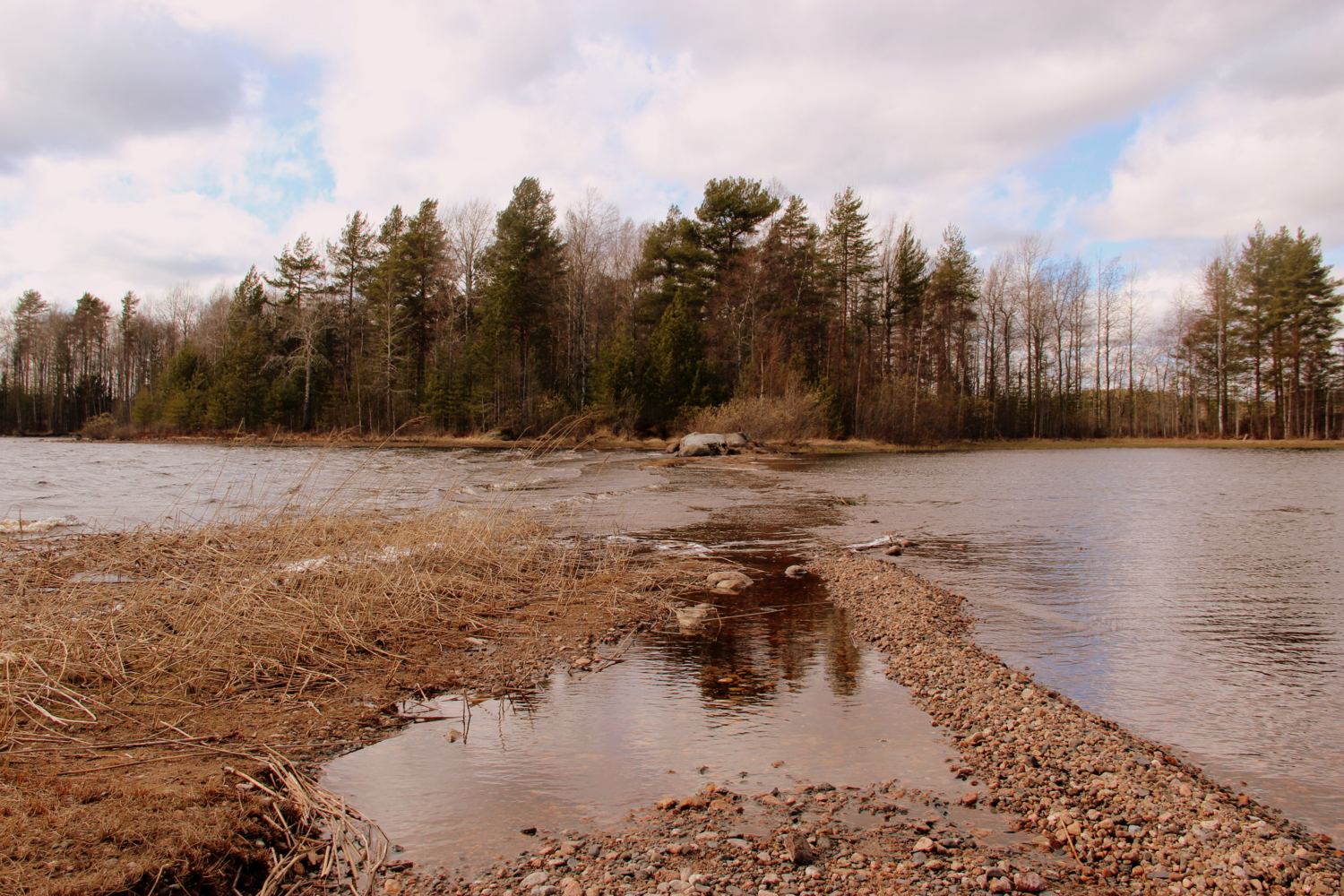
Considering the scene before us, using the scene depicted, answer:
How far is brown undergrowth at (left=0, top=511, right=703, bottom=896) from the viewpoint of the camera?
2764 mm

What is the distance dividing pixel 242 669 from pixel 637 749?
2.67 metres

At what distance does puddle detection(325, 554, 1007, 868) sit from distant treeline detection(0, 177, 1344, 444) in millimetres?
32990

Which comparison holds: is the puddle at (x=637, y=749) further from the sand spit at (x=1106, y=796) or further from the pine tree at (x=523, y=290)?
the pine tree at (x=523, y=290)

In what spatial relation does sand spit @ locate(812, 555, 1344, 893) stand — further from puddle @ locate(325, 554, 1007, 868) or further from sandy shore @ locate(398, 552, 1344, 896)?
puddle @ locate(325, 554, 1007, 868)

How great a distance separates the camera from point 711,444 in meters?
33.7

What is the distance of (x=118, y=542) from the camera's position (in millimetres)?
8609

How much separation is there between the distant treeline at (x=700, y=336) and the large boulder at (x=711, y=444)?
2892mm

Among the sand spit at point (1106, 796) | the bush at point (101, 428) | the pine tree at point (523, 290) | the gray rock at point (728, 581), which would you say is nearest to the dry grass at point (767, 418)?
the pine tree at point (523, 290)

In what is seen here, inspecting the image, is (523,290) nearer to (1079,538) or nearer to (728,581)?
Result: (1079,538)

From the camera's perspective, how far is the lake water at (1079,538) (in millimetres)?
4613

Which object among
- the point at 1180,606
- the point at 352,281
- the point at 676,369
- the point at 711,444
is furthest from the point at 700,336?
the point at 1180,606

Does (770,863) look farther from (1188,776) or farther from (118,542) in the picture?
(118,542)

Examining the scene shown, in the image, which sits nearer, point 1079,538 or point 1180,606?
point 1180,606

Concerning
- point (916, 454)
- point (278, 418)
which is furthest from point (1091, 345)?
point (278, 418)
